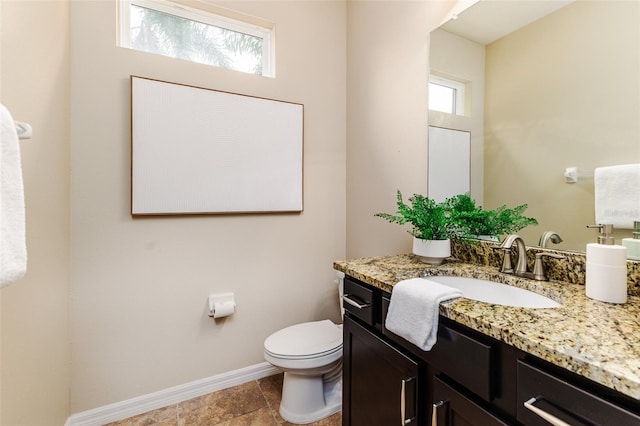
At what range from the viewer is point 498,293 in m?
1.06

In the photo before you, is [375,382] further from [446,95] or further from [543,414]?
[446,95]

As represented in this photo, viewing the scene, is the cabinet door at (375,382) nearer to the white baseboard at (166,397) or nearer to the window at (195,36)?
the white baseboard at (166,397)

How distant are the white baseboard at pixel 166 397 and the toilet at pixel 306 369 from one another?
0.39m

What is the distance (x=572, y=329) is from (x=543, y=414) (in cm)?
20

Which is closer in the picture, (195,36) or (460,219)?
(460,219)

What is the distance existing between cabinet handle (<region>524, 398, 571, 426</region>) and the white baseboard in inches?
68.1

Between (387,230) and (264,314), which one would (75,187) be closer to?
(264,314)

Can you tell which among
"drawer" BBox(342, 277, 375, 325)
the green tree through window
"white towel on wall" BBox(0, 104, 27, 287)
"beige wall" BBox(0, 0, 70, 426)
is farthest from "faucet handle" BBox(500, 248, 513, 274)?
the green tree through window

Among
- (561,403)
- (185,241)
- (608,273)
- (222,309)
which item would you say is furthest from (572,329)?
(185,241)

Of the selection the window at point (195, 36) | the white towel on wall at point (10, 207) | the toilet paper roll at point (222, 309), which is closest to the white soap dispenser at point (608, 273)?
the white towel on wall at point (10, 207)

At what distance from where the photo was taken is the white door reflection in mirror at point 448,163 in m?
1.40

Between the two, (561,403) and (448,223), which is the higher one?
(448,223)

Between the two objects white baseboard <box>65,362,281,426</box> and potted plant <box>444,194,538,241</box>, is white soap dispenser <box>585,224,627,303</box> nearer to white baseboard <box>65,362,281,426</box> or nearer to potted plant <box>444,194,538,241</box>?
potted plant <box>444,194,538,241</box>

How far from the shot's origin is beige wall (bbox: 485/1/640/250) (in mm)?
899
